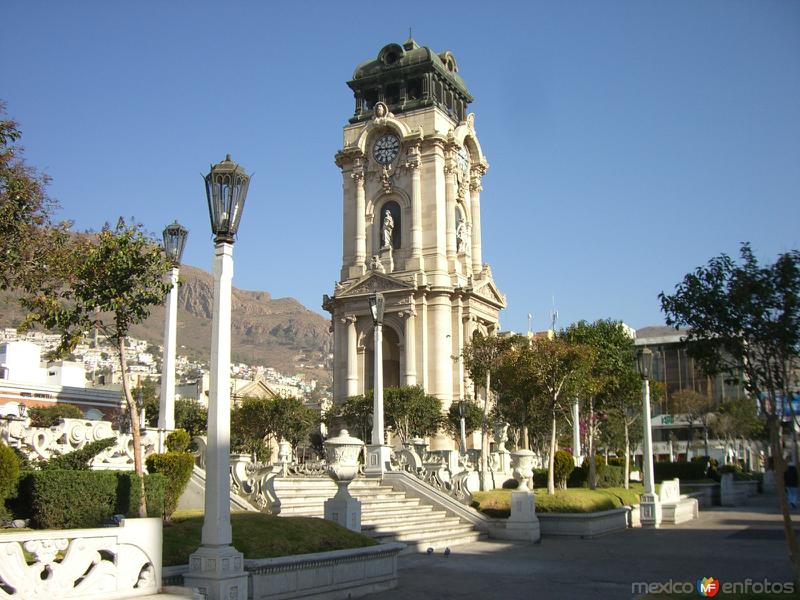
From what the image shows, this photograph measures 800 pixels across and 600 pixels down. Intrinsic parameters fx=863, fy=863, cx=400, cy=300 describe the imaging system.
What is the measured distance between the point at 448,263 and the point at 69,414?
96.9 ft

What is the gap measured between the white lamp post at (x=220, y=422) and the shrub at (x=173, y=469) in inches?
253

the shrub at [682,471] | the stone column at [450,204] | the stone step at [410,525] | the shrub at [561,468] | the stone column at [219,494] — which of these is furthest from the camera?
the stone column at [450,204]

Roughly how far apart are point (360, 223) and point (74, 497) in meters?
54.9

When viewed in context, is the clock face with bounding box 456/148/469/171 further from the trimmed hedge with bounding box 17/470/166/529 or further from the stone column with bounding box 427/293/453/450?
the trimmed hedge with bounding box 17/470/166/529

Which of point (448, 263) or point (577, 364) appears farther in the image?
point (448, 263)

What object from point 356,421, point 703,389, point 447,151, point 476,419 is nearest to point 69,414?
point 356,421

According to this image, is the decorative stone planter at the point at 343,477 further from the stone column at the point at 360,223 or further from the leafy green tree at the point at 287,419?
the stone column at the point at 360,223

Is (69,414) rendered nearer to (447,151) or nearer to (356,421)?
(356,421)

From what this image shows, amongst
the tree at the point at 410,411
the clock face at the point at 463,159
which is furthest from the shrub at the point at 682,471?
the clock face at the point at 463,159

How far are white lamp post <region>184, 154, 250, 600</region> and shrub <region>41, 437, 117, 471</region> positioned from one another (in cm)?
661

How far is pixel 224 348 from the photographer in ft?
43.0

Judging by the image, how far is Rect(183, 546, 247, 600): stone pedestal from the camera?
11875mm

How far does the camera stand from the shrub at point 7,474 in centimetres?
1445

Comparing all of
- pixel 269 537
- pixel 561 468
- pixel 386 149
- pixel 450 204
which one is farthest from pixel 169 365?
pixel 386 149
